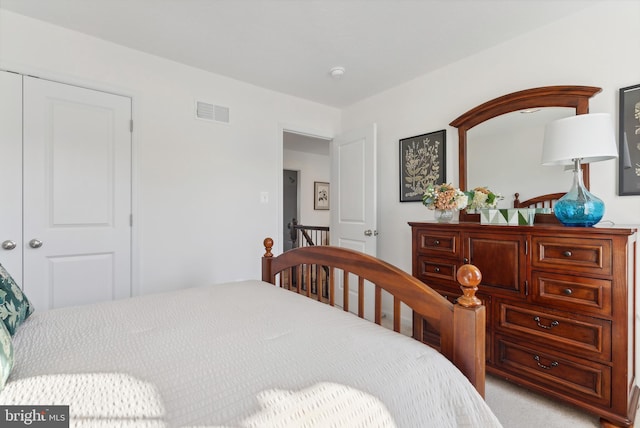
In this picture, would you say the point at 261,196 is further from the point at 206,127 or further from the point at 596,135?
the point at 596,135

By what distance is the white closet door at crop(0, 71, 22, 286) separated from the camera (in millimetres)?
1996

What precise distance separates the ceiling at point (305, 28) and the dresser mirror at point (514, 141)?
0.51 meters

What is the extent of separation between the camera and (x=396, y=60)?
2.61 m

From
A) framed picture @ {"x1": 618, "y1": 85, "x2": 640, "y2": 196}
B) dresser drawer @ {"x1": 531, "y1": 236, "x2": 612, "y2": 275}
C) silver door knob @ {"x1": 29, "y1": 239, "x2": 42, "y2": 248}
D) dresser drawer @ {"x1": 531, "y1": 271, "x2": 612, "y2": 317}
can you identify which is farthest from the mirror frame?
silver door knob @ {"x1": 29, "y1": 239, "x2": 42, "y2": 248}

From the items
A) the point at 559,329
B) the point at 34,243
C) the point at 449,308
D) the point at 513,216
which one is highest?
the point at 513,216

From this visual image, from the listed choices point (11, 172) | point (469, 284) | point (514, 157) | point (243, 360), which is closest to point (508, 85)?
point (514, 157)

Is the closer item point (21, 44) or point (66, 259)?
point (21, 44)

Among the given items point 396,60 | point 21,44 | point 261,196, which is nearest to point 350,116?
point 396,60

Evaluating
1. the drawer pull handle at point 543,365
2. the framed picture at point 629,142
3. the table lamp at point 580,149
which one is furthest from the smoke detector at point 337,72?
the drawer pull handle at point 543,365

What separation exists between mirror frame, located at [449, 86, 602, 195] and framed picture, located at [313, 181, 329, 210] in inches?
156

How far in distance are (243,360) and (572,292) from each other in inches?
68.3

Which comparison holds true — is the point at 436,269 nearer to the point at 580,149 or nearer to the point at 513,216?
the point at 513,216

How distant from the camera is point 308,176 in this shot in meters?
6.25

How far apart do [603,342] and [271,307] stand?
1.65 meters
